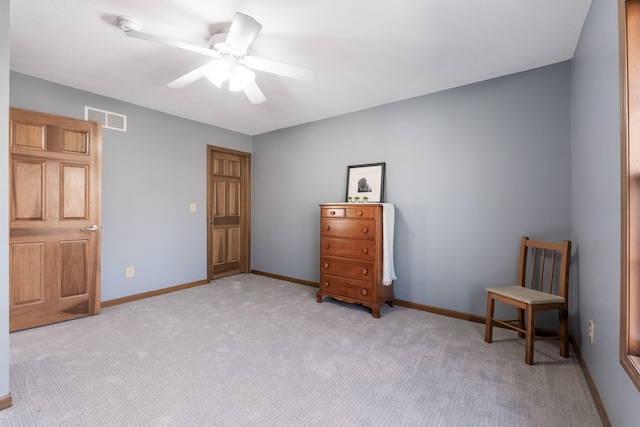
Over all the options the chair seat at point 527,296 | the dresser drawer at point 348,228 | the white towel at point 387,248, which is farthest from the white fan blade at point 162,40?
the chair seat at point 527,296

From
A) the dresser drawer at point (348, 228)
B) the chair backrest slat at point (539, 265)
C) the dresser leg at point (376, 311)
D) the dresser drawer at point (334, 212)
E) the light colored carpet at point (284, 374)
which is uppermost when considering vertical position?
the dresser drawer at point (334, 212)

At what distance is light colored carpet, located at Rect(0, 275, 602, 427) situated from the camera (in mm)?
1545

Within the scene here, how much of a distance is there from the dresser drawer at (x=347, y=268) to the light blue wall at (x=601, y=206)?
1.73m

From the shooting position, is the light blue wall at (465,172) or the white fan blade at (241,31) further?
the light blue wall at (465,172)

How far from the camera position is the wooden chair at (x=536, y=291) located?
6.77ft

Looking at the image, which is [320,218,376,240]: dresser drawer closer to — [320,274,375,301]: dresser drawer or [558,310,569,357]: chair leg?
[320,274,375,301]: dresser drawer

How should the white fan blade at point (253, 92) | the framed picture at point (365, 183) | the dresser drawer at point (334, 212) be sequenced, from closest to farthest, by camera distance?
the white fan blade at point (253, 92) → the dresser drawer at point (334, 212) → the framed picture at point (365, 183)

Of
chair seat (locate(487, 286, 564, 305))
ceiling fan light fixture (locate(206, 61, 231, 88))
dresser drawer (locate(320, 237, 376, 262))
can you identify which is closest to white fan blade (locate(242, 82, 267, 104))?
ceiling fan light fixture (locate(206, 61, 231, 88))

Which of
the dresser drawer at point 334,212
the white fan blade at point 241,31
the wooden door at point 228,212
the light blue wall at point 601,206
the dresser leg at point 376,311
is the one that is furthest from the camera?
the wooden door at point 228,212

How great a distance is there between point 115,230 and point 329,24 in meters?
3.24

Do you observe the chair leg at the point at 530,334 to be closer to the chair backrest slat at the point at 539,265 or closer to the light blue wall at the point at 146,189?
the chair backrest slat at the point at 539,265

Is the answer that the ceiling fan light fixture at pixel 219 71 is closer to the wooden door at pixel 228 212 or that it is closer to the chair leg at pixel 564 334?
the wooden door at pixel 228 212

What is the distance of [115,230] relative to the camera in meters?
3.36

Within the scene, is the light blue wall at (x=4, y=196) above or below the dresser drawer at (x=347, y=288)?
above
